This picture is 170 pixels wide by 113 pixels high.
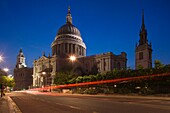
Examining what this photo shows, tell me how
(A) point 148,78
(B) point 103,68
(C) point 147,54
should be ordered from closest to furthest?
1. (A) point 148,78
2. (C) point 147,54
3. (B) point 103,68

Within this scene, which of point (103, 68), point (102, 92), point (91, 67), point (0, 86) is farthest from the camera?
point (91, 67)

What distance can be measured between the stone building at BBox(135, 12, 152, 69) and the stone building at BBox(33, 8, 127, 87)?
1354cm

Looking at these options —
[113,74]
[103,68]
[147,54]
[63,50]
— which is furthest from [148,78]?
[63,50]

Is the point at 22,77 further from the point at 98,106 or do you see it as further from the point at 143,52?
the point at 98,106

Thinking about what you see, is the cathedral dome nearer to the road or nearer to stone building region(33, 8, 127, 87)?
stone building region(33, 8, 127, 87)

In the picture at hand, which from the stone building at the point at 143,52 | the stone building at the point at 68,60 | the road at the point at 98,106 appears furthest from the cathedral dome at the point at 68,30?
the road at the point at 98,106

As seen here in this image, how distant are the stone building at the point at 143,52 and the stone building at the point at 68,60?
1354 cm

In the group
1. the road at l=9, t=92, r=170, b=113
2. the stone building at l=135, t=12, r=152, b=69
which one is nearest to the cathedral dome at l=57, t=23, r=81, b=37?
the stone building at l=135, t=12, r=152, b=69

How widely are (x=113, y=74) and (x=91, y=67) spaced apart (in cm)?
6358

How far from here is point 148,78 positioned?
3828cm

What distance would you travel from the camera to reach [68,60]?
11819 cm

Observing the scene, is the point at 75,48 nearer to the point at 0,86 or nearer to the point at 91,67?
the point at 91,67

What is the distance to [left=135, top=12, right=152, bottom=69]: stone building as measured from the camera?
8719cm

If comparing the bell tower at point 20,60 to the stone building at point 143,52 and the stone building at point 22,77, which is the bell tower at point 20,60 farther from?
the stone building at point 143,52
